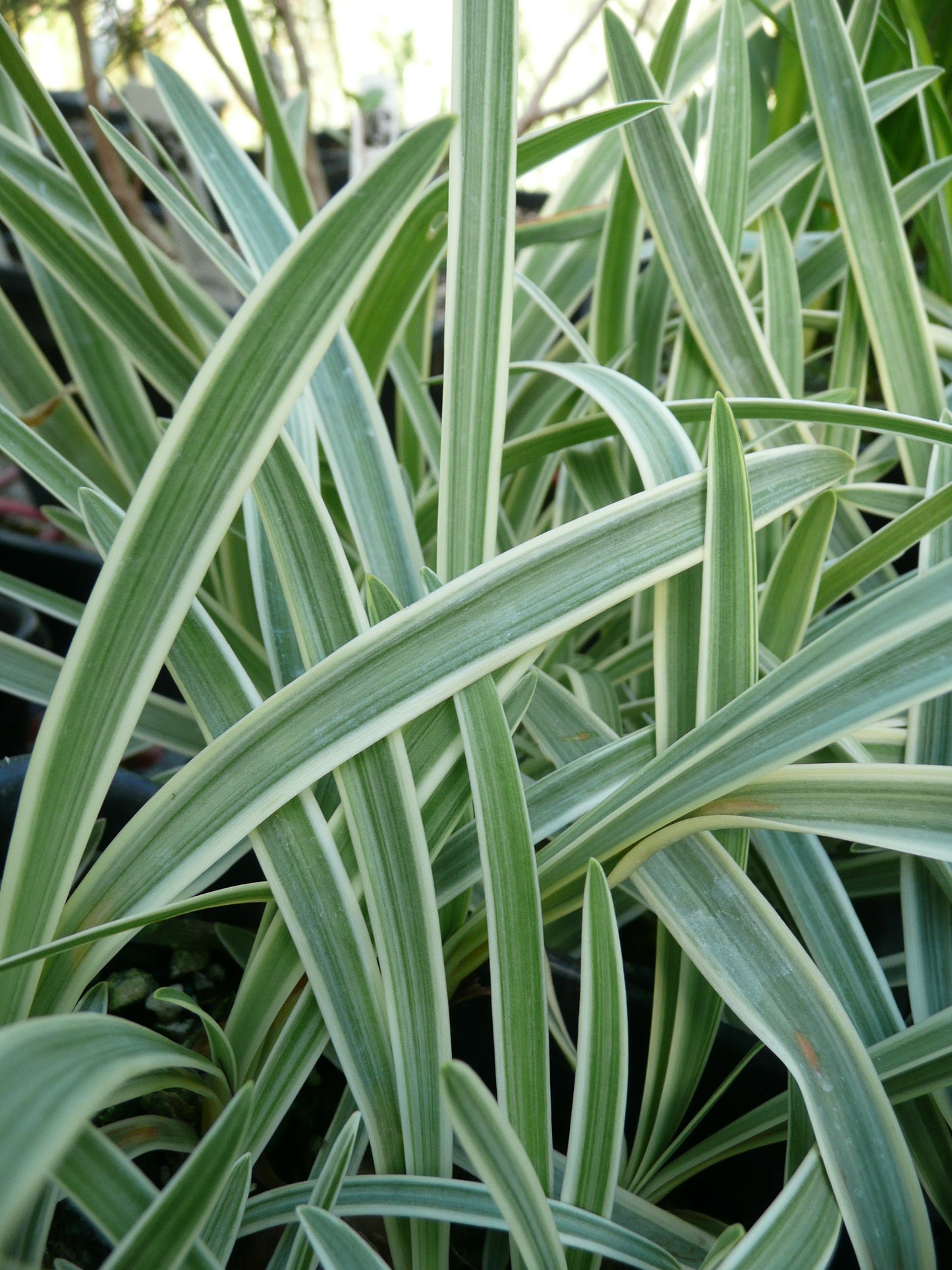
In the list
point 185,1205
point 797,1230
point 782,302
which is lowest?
point 797,1230

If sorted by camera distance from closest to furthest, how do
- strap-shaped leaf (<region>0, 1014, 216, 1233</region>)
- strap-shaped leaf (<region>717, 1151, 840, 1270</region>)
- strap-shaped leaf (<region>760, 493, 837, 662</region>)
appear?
strap-shaped leaf (<region>0, 1014, 216, 1233</region>)
strap-shaped leaf (<region>717, 1151, 840, 1270</region>)
strap-shaped leaf (<region>760, 493, 837, 662</region>)

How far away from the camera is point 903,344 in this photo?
52cm

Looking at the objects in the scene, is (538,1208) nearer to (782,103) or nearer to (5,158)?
(5,158)

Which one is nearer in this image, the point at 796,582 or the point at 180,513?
the point at 180,513

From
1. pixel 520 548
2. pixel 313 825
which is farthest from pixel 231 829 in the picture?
pixel 520 548

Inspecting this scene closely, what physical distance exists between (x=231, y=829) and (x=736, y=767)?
0.59ft

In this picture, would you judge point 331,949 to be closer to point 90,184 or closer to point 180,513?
point 180,513

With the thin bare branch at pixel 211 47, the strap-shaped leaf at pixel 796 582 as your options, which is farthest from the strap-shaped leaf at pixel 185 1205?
the thin bare branch at pixel 211 47

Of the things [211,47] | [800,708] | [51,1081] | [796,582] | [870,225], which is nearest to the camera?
[51,1081]

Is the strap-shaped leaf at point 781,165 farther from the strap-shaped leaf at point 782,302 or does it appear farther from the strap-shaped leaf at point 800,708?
the strap-shaped leaf at point 800,708

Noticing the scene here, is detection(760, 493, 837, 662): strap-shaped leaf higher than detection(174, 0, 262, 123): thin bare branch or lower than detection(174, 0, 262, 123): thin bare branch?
lower

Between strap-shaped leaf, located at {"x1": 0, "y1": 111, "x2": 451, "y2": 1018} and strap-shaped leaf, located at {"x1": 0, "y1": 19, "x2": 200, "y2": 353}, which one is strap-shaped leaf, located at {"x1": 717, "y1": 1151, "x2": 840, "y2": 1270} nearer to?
strap-shaped leaf, located at {"x1": 0, "y1": 111, "x2": 451, "y2": 1018}

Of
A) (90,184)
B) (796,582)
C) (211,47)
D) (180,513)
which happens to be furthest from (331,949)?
(211,47)

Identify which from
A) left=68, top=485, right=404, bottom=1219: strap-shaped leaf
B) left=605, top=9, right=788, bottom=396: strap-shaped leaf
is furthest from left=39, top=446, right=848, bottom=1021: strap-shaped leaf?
left=605, top=9, right=788, bottom=396: strap-shaped leaf
